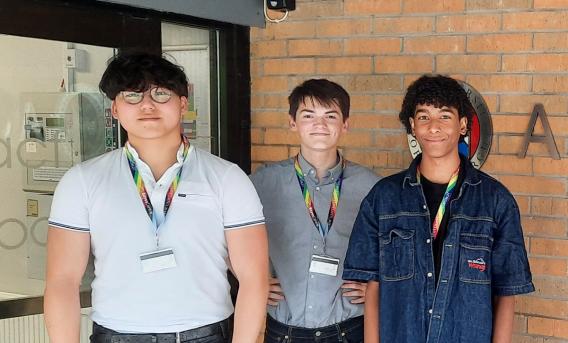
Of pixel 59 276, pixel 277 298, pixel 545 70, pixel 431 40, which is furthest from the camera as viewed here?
pixel 431 40

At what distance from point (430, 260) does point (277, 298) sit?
62 cm

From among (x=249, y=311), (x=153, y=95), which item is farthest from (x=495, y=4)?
(x=249, y=311)

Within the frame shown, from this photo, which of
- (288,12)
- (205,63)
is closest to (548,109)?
(288,12)

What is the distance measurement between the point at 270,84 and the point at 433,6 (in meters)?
0.95

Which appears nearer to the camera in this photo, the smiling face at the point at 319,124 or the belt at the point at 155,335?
the belt at the point at 155,335

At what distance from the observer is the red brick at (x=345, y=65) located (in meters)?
3.37

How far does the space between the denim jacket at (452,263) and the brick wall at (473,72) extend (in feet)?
2.86

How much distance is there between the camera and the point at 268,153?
368cm

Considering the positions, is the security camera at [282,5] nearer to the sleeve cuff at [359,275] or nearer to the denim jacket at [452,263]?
the denim jacket at [452,263]

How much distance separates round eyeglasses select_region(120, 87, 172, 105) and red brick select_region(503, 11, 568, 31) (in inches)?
66.0

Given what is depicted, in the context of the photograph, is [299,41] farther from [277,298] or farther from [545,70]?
[277,298]

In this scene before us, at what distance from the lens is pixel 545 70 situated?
117 inches

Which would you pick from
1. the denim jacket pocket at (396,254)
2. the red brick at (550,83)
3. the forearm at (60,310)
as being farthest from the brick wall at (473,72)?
the forearm at (60,310)

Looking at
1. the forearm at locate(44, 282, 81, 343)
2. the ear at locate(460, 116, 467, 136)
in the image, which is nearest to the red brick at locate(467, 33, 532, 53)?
the ear at locate(460, 116, 467, 136)
